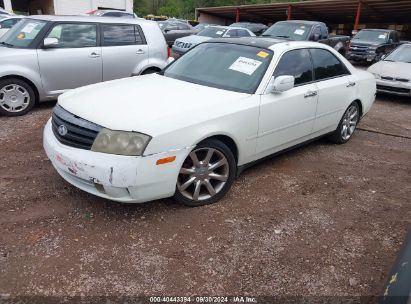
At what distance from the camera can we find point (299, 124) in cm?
457

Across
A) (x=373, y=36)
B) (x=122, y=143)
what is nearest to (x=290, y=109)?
(x=122, y=143)

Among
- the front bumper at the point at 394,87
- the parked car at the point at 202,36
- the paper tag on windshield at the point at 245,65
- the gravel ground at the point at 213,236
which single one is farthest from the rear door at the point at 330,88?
the parked car at the point at 202,36

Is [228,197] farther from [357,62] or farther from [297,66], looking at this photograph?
[357,62]

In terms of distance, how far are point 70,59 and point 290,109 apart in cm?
411

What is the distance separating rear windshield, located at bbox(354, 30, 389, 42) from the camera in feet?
55.0

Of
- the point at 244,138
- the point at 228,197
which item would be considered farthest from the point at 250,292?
the point at 244,138

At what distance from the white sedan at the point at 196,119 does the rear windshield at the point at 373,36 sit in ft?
44.1

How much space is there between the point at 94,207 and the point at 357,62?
16612 mm

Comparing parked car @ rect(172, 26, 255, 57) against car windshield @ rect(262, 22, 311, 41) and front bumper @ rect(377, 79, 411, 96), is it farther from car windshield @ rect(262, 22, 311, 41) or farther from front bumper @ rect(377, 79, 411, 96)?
front bumper @ rect(377, 79, 411, 96)

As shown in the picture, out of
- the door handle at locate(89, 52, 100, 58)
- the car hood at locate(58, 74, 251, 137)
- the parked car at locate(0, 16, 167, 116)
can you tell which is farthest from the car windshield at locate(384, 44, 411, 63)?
the car hood at locate(58, 74, 251, 137)

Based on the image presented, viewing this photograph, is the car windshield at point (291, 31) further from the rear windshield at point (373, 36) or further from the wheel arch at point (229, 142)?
the wheel arch at point (229, 142)

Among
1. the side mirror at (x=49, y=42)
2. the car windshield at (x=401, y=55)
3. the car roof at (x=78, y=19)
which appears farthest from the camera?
the car windshield at (x=401, y=55)

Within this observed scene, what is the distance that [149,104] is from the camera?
11.4ft

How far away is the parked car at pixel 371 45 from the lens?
16.1 m
